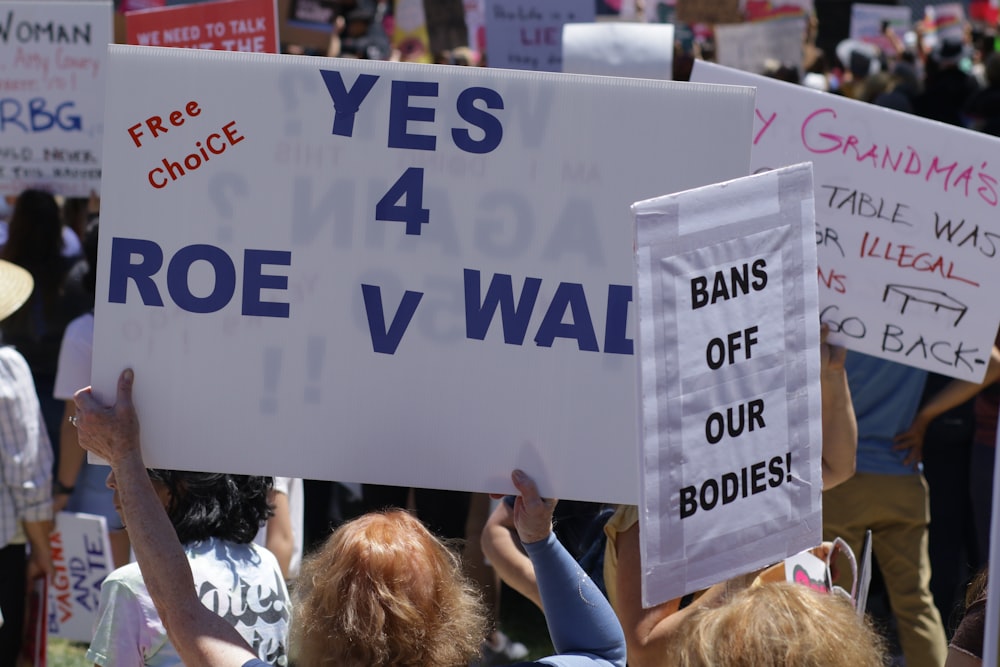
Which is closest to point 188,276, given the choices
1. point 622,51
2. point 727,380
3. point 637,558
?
point 727,380

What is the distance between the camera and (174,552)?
81.2 inches

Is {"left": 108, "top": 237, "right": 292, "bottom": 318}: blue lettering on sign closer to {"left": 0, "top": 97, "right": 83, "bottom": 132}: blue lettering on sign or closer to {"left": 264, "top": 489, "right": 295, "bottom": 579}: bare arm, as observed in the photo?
{"left": 264, "top": 489, "right": 295, "bottom": 579}: bare arm

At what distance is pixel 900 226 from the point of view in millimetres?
3277

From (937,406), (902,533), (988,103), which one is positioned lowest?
(902,533)

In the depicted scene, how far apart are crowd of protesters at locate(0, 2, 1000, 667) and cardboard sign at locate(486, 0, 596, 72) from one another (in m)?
0.99

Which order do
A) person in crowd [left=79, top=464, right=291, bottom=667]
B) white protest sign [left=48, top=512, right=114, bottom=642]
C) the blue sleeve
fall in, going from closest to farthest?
the blue sleeve → person in crowd [left=79, top=464, right=291, bottom=667] → white protest sign [left=48, top=512, right=114, bottom=642]

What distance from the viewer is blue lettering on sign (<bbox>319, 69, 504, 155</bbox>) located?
2.20 meters

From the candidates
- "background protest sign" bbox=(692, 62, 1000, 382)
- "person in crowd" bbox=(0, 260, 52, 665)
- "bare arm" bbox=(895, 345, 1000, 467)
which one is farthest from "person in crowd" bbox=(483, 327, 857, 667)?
"person in crowd" bbox=(0, 260, 52, 665)

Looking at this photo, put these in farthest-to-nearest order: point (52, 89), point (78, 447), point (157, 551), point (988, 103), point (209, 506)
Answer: point (988, 103), point (52, 89), point (78, 447), point (209, 506), point (157, 551)

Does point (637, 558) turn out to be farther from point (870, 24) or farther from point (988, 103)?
point (870, 24)

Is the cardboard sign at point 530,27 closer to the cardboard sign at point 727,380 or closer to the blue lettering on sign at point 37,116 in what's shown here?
the blue lettering on sign at point 37,116

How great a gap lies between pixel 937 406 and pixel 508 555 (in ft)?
7.09

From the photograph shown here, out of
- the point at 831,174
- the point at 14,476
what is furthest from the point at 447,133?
the point at 14,476

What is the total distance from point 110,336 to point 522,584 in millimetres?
1288
